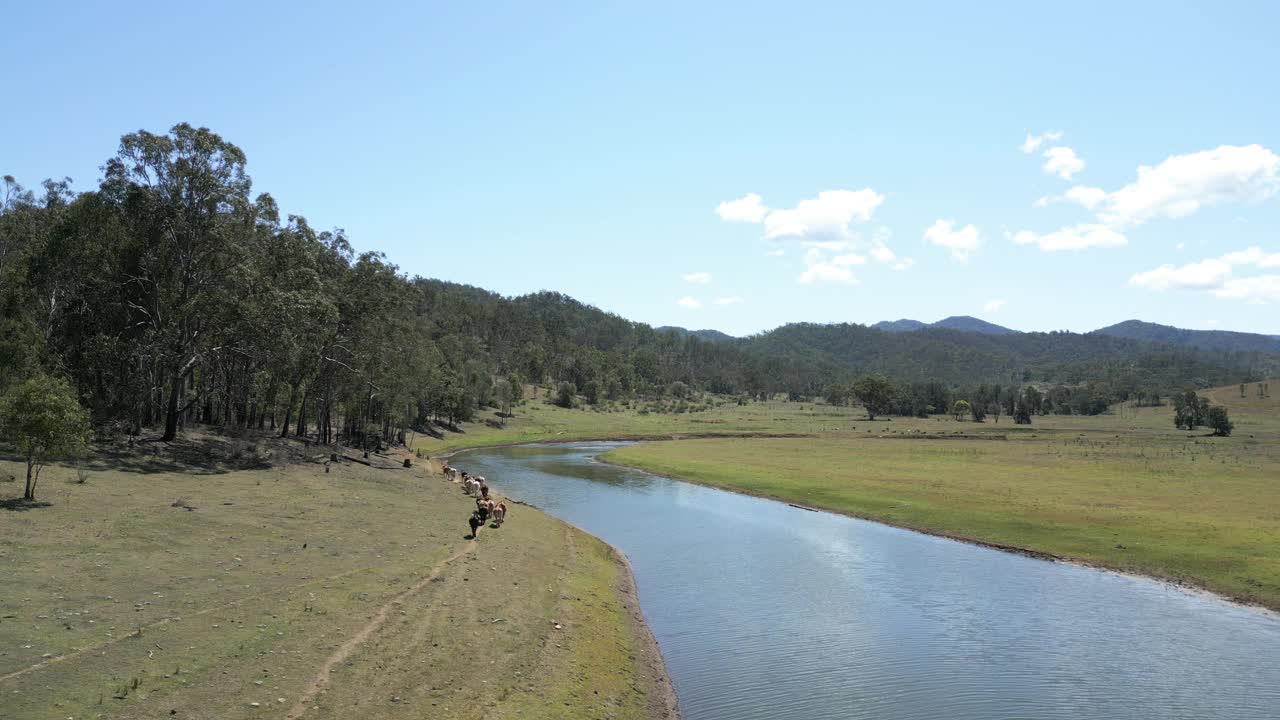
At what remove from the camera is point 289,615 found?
21875mm

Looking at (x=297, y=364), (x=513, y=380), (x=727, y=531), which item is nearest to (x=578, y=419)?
(x=513, y=380)

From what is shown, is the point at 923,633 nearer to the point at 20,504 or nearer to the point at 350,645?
the point at 350,645

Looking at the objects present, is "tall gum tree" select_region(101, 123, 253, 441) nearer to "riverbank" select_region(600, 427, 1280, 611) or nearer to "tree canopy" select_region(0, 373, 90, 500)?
"tree canopy" select_region(0, 373, 90, 500)

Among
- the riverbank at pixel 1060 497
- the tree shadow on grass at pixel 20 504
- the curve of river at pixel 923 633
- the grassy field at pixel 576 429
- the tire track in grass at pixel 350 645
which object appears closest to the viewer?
the tire track in grass at pixel 350 645

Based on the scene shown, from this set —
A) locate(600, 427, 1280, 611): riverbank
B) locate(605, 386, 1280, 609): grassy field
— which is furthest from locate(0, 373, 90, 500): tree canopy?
locate(605, 386, 1280, 609): grassy field

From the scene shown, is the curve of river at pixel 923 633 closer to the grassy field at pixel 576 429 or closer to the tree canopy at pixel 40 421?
the tree canopy at pixel 40 421

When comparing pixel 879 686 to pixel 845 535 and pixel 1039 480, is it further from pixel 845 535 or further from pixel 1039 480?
pixel 1039 480

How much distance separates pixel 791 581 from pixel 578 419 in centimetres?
14975

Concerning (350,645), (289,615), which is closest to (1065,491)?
(350,645)

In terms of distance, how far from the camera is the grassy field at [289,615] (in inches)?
660

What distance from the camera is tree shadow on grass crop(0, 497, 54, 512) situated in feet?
95.2

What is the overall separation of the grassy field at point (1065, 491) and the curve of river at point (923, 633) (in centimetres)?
370

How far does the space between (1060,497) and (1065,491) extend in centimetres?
435

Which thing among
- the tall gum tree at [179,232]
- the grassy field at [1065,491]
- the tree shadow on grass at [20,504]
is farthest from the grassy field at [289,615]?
the grassy field at [1065,491]
